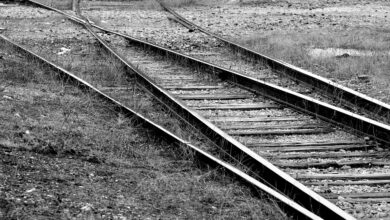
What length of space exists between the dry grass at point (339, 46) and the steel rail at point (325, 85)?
19.0 inches

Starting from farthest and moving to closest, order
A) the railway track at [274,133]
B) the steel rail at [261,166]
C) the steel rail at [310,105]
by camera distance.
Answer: the steel rail at [310,105], the railway track at [274,133], the steel rail at [261,166]

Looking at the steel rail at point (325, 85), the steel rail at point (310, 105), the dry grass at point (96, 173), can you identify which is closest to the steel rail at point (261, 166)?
the dry grass at point (96, 173)

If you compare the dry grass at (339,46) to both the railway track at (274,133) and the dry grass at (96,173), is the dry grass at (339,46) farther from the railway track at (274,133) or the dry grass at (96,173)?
the dry grass at (96,173)

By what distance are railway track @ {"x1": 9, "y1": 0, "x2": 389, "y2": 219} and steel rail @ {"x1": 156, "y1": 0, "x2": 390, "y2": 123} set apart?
561 millimetres

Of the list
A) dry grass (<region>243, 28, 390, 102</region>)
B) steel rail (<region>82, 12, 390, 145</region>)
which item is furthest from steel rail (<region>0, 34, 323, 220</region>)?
dry grass (<region>243, 28, 390, 102</region>)

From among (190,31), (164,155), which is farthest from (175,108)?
(190,31)

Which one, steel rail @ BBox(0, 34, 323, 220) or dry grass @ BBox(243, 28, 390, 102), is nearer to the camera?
steel rail @ BBox(0, 34, 323, 220)

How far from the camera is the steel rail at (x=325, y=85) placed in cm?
900

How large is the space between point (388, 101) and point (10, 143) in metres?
5.06

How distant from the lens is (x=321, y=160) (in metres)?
7.46

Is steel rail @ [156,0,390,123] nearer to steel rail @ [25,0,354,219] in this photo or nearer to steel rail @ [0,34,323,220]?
steel rail @ [25,0,354,219]

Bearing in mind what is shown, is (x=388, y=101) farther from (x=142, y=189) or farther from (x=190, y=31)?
(x=190, y=31)

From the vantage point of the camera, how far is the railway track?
6.70 meters

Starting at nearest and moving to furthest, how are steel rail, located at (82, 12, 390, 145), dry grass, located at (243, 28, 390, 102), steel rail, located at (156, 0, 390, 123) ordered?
steel rail, located at (82, 12, 390, 145) < steel rail, located at (156, 0, 390, 123) < dry grass, located at (243, 28, 390, 102)
